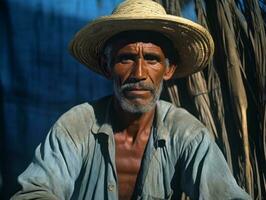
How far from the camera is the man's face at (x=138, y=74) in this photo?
304 centimetres

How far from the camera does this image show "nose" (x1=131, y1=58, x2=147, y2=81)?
303 cm

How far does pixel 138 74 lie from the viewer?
3025 millimetres

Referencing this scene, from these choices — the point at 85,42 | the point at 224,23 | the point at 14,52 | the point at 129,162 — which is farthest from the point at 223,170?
the point at 14,52

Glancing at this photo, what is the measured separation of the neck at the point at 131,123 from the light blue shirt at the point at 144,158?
4 centimetres

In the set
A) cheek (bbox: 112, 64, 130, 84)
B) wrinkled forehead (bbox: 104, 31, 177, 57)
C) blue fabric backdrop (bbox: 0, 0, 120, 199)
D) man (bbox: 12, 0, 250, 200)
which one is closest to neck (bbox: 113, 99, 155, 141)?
man (bbox: 12, 0, 250, 200)

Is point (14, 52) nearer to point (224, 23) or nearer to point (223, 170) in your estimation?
point (224, 23)

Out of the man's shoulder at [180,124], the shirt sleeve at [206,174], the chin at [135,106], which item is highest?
the chin at [135,106]

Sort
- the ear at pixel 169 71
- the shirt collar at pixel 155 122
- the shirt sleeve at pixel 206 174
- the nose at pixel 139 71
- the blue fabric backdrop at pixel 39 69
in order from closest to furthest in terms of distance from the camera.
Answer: the shirt sleeve at pixel 206 174
the nose at pixel 139 71
the shirt collar at pixel 155 122
the ear at pixel 169 71
the blue fabric backdrop at pixel 39 69

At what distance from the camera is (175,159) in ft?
10.2

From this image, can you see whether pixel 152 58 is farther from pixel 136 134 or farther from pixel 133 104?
pixel 136 134

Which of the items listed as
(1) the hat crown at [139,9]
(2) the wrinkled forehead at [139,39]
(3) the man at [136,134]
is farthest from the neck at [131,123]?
(1) the hat crown at [139,9]

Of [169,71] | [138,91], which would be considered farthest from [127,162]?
Answer: [169,71]

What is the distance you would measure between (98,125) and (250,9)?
A: 1.22 meters

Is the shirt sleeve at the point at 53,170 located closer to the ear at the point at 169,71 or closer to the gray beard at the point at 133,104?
the gray beard at the point at 133,104
